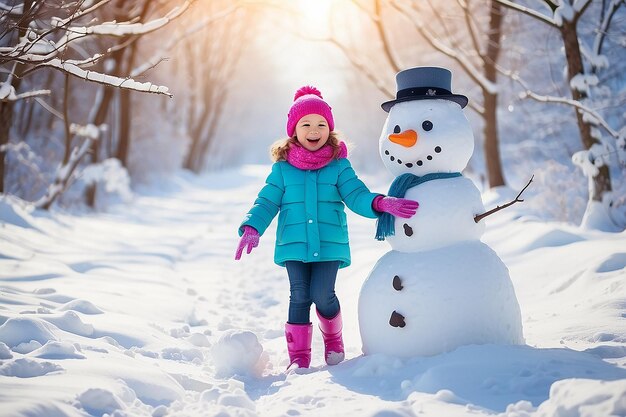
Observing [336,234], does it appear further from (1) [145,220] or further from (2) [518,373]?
(1) [145,220]

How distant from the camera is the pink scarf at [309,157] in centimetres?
325

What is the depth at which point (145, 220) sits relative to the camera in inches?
457

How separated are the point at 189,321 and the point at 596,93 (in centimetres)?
539

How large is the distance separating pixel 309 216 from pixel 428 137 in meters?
Result: 0.85

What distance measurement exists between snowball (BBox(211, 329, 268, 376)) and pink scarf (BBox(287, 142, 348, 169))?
3.54 feet

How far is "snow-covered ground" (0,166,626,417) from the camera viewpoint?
221 cm

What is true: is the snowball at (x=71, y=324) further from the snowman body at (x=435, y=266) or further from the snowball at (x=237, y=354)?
the snowman body at (x=435, y=266)

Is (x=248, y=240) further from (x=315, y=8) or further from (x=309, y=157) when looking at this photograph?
(x=315, y=8)

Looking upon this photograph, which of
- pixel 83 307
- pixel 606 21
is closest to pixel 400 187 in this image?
pixel 83 307

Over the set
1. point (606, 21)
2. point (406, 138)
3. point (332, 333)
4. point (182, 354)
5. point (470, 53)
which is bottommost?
point (182, 354)

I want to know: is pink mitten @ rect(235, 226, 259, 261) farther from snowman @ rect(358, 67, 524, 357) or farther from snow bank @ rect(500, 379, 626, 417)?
snow bank @ rect(500, 379, 626, 417)

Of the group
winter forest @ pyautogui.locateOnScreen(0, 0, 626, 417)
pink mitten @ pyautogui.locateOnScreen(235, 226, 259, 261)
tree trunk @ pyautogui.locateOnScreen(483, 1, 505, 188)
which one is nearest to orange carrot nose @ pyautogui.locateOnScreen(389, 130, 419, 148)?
winter forest @ pyautogui.locateOnScreen(0, 0, 626, 417)

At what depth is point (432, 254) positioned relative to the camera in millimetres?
2840

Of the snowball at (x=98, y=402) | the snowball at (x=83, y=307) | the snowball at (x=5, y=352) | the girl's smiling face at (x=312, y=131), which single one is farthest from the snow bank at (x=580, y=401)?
the snowball at (x=83, y=307)
